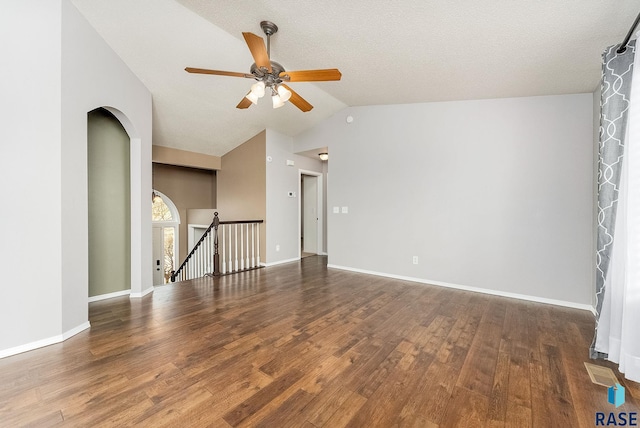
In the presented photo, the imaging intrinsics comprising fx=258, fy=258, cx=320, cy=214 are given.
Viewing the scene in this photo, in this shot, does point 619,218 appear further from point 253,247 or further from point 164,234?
point 164,234

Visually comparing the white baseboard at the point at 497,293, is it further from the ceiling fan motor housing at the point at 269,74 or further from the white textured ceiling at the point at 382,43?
the ceiling fan motor housing at the point at 269,74

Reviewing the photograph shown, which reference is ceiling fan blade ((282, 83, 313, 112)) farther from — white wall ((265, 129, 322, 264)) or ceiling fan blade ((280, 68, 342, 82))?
white wall ((265, 129, 322, 264))

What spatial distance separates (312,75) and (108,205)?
309 centimetres

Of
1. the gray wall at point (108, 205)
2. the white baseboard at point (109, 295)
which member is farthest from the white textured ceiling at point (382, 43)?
the white baseboard at point (109, 295)

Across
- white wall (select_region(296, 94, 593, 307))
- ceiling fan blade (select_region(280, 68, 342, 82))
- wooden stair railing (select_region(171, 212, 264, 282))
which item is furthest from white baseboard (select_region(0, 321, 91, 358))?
white wall (select_region(296, 94, 593, 307))

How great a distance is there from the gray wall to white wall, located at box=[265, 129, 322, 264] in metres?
2.40

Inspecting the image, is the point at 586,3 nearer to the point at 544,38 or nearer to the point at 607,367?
the point at 544,38

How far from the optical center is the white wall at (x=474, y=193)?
10.4 feet

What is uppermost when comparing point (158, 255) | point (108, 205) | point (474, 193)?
point (474, 193)

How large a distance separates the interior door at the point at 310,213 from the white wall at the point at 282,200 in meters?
0.82

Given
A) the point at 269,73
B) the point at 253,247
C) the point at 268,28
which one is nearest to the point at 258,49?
the point at 269,73

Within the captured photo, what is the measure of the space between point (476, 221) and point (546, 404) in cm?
256

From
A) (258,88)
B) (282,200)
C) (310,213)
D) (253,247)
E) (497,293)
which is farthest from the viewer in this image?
(310,213)

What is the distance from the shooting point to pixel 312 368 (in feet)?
6.27
